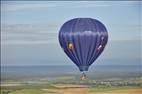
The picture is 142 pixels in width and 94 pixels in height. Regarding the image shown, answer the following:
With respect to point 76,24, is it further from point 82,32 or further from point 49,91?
point 49,91

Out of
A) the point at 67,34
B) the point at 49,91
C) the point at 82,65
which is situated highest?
the point at 67,34

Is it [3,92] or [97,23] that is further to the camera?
[3,92]

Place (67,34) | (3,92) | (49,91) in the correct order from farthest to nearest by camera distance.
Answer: (49,91) → (3,92) → (67,34)

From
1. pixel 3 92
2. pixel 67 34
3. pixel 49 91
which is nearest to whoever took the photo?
pixel 67 34

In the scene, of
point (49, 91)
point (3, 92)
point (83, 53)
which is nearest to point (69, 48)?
point (83, 53)

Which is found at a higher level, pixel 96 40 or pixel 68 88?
pixel 96 40
